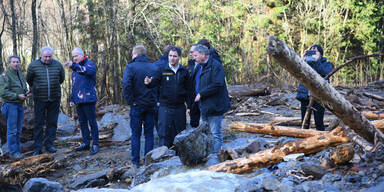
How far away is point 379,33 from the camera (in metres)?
19.2

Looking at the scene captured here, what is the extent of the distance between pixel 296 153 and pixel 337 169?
0.86 meters

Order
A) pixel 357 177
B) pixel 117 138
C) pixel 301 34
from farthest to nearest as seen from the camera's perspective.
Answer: pixel 301 34, pixel 117 138, pixel 357 177

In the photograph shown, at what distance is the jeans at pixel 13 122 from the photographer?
741 centimetres

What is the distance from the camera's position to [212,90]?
5.84 meters

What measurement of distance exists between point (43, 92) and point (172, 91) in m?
3.19

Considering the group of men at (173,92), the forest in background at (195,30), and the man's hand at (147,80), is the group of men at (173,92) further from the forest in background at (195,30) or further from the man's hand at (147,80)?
the forest in background at (195,30)

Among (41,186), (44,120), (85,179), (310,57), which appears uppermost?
(310,57)

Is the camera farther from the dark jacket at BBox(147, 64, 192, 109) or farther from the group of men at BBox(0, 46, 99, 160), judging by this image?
the group of men at BBox(0, 46, 99, 160)

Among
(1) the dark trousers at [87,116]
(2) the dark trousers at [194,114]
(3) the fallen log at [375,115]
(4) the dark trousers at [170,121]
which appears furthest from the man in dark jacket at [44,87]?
(3) the fallen log at [375,115]

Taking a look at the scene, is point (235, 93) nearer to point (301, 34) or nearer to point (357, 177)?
point (301, 34)

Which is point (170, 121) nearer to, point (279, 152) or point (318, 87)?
point (279, 152)

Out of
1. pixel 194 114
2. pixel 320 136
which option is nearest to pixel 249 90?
pixel 194 114

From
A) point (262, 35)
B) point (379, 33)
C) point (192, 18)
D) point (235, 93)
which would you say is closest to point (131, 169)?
point (235, 93)

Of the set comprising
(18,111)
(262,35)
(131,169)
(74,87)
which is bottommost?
(131,169)
